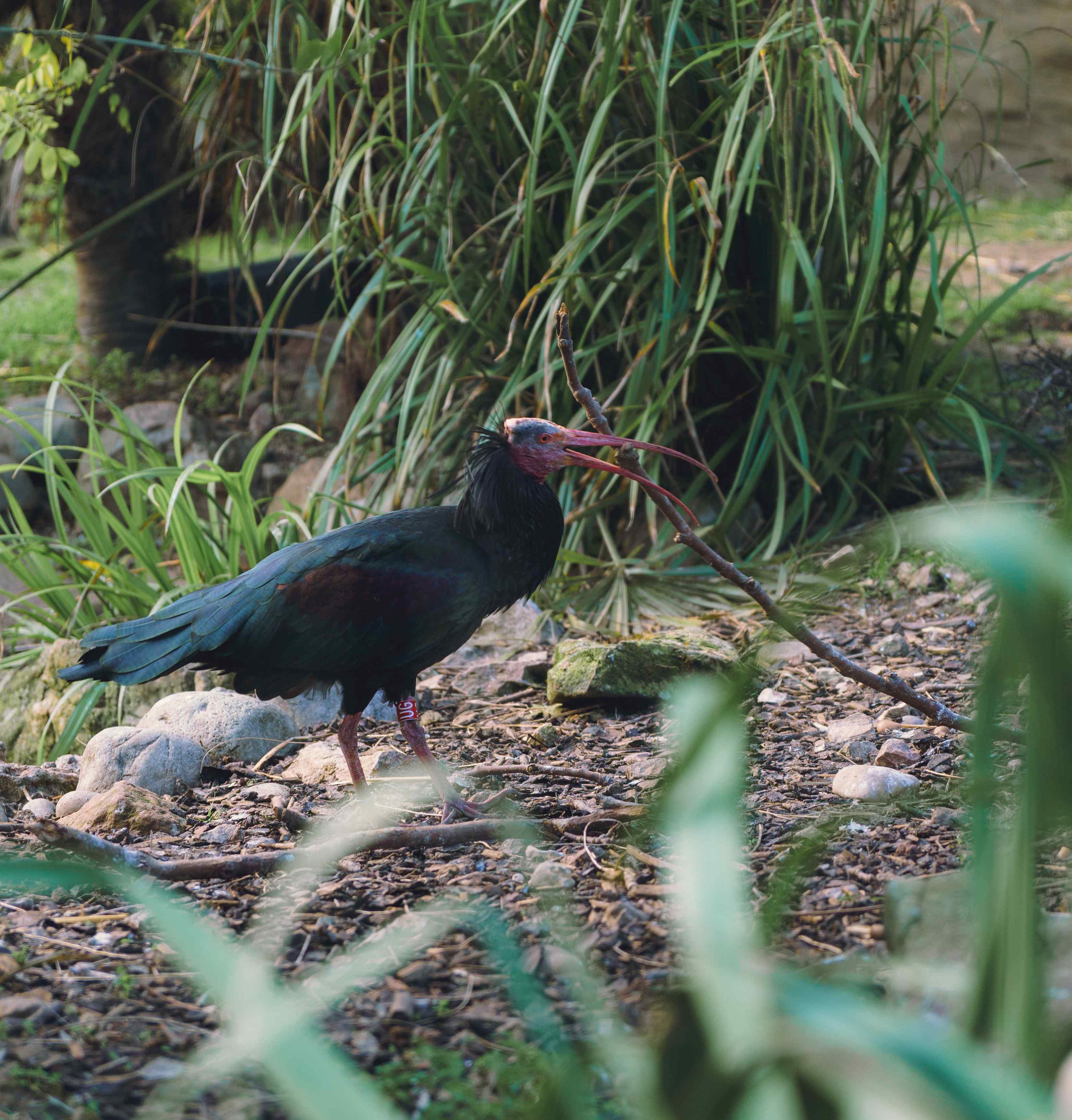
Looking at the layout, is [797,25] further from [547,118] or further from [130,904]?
[130,904]

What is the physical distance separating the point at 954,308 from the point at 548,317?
3826mm

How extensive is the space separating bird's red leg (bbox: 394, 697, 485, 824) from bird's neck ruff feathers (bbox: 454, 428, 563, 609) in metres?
0.37

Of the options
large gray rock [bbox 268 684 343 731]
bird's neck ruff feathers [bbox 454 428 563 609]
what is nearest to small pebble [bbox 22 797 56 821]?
large gray rock [bbox 268 684 343 731]

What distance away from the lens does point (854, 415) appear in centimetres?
412

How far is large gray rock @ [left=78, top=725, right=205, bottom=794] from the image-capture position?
9.03ft

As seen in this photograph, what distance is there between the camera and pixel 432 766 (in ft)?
8.51

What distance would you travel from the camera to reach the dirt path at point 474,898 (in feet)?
5.01

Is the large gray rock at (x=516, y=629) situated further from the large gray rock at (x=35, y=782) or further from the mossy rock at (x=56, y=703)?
the large gray rock at (x=35, y=782)

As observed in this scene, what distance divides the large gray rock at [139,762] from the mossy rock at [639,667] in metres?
1.04

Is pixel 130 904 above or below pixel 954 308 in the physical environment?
below

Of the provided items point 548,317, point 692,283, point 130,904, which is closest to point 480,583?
point 130,904

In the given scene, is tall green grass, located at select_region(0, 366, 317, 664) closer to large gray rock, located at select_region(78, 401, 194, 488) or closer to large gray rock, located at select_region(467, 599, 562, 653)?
large gray rock, located at select_region(467, 599, 562, 653)

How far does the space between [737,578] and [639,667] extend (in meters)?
1.00

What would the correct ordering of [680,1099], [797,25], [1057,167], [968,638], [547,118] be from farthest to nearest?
[1057,167] → [547,118] → [797,25] → [968,638] → [680,1099]
